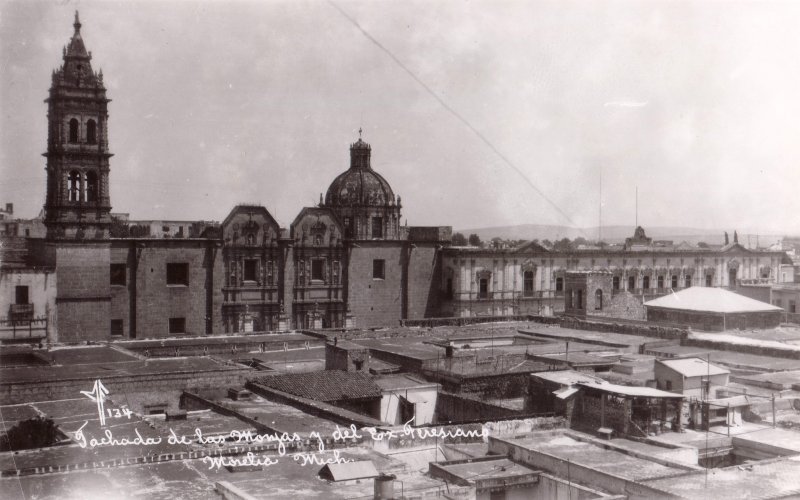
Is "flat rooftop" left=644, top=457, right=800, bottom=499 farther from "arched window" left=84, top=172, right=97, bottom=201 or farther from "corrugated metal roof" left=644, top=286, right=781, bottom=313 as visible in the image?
"arched window" left=84, top=172, right=97, bottom=201

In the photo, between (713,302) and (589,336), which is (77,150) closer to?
(589,336)

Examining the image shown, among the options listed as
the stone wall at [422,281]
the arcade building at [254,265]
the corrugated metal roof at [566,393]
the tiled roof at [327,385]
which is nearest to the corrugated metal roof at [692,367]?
the corrugated metal roof at [566,393]

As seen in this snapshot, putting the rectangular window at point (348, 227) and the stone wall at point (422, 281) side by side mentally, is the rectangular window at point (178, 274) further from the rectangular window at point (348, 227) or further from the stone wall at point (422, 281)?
the stone wall at point (422, 281)

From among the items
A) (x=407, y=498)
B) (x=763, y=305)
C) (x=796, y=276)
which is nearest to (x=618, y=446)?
(x=407, y=498)

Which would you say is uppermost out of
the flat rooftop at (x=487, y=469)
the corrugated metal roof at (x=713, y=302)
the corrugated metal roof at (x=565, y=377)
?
the corrugated metal roof at (x=713, y=302)

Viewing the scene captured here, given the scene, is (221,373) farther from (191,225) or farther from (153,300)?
(191,225)

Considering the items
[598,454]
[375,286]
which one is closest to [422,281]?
[375,286]

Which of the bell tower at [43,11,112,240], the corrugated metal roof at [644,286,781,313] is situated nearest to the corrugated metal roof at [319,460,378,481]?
the bell tower at [43,11,112,240]
